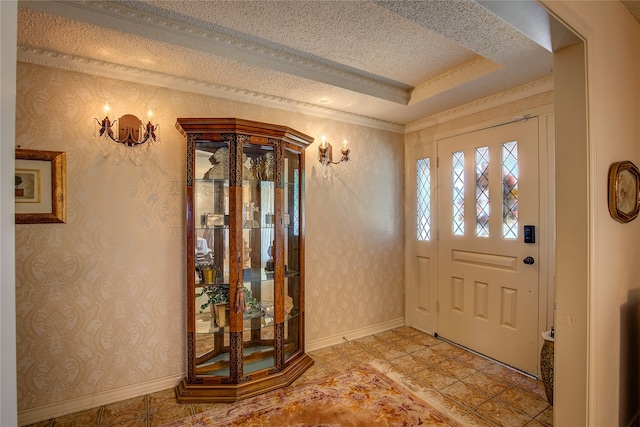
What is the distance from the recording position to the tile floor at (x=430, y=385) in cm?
201

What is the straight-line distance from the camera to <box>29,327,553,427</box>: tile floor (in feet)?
6.58

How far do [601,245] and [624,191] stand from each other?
0.44 metres

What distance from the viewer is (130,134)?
2.19m

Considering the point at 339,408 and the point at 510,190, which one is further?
the point at 510,190

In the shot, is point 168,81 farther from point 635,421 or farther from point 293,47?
point 635,421

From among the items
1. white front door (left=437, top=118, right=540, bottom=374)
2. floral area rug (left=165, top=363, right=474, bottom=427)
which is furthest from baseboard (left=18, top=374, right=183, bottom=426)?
white front door (left=437, top=118, right=540, bottom=374)

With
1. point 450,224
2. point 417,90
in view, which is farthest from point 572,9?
point 450,224

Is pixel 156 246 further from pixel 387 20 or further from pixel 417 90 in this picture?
pixel 417 90

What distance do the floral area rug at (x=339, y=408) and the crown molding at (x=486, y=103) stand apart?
2524mm

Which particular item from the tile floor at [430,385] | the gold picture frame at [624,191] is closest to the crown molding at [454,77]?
the gold picture frame at [624,191]

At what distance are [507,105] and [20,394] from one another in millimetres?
4246

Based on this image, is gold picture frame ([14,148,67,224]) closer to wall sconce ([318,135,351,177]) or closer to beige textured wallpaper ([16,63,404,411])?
beige textured wallpaper ([16,63,404,411])

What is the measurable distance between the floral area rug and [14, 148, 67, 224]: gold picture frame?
1.58 m

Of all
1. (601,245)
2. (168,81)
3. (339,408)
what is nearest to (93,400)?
(339,408)
